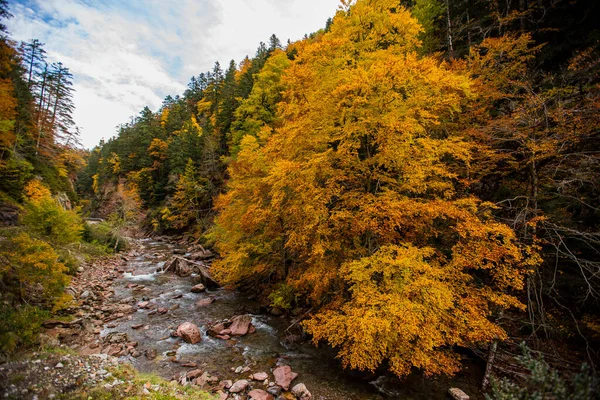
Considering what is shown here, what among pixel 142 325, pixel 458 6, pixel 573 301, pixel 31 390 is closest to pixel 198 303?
pixel 142 325

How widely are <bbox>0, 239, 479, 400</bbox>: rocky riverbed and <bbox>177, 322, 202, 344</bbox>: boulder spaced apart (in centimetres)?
4

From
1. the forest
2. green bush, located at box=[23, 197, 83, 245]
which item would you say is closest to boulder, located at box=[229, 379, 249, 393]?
the forest

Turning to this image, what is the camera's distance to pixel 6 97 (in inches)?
738

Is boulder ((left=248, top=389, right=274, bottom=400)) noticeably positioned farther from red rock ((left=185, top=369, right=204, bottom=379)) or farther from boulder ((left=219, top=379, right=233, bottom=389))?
red rock ((left=185, top=369, right=204, bottom=379))

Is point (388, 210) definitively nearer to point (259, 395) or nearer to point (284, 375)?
point (284, 375)

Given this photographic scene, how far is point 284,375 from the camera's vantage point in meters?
8.30

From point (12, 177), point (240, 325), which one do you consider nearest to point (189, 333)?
point (240, 325)

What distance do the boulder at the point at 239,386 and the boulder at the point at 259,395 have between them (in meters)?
0.34

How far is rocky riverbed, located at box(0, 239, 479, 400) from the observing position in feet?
23.0

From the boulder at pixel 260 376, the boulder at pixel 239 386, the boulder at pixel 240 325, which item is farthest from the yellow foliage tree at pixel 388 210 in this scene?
the boulder at pixel 240 325

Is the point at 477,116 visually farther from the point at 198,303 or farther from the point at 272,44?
the point at 272,44

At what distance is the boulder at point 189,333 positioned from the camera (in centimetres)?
1033

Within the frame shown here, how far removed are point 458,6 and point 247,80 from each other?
25.6m

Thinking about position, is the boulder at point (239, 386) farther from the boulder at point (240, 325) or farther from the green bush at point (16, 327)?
the green bush at point (16, 327)
